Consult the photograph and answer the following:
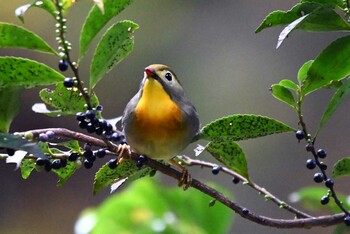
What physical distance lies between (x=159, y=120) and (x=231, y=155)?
0.17 m

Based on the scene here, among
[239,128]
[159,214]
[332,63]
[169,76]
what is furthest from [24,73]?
[159,214]

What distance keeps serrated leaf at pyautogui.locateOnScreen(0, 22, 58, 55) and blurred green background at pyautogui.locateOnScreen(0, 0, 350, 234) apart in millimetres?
2251

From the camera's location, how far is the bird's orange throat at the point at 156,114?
117 centimetres

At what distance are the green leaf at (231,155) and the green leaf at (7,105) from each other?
1.07 feet

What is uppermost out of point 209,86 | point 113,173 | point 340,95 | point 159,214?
point 340,95

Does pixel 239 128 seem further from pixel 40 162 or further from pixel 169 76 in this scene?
pixel 169 76

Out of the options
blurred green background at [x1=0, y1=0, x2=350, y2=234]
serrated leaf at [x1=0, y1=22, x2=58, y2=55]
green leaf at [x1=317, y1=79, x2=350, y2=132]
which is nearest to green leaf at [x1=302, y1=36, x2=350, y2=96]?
green leaf at [x1=317, y1=79, x2=350, y2=132]

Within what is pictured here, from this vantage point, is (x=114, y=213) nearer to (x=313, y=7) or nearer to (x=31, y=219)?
(x=313, y=7)

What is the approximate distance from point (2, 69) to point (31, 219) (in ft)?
8.98

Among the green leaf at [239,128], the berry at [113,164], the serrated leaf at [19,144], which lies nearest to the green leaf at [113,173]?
the berry at [113,164]

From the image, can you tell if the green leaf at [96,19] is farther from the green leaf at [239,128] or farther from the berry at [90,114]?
the green leaf at [239,128]

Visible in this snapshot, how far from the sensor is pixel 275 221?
97cm

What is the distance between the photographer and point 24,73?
0.85 metres

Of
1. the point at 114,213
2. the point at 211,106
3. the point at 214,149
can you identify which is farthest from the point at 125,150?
the point at 211,106
